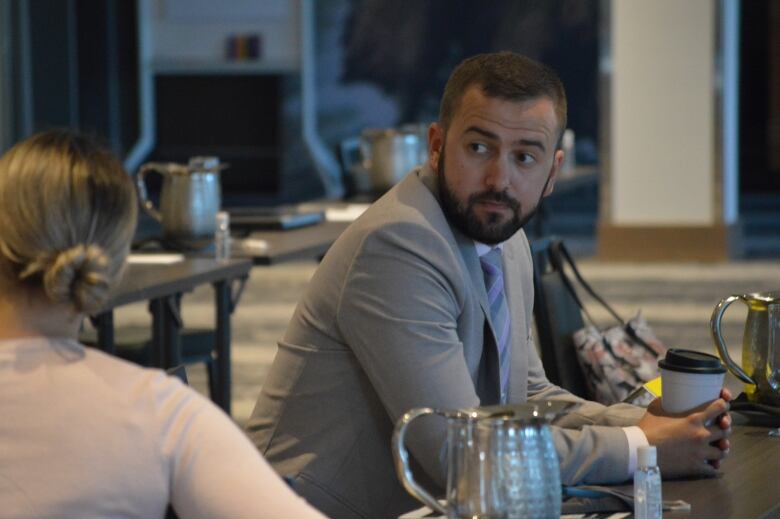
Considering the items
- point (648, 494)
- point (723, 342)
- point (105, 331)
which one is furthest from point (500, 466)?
point (105, 331)

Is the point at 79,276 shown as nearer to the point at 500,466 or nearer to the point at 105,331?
the point at 500,466

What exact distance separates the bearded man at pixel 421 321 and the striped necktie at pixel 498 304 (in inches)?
1.2

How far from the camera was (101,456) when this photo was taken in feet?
4.79

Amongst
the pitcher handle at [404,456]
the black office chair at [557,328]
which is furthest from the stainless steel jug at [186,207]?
the pitcher handle at [404,456]

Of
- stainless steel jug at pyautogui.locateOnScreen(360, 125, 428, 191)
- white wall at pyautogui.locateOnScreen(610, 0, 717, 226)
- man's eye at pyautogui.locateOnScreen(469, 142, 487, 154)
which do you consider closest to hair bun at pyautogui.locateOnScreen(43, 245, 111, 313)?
man's eye at pyautogui.locateOnScreen(469, 142, 487, 154)

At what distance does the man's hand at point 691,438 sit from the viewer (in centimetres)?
206

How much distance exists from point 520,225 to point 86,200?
0.96 metres

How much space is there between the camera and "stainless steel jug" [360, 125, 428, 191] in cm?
610

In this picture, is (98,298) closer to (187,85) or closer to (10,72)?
(10,72)

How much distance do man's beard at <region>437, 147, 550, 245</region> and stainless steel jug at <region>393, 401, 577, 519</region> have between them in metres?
0.69

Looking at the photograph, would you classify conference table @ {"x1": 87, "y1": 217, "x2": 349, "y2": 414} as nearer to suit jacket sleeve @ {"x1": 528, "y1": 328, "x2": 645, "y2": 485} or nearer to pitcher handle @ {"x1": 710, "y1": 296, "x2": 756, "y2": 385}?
pitcher handle @ {"x1": 710, "y1": 296, "x2": 756, "y2": 385}

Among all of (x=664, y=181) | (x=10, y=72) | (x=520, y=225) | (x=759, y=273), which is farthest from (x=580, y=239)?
(x=520, y=225)

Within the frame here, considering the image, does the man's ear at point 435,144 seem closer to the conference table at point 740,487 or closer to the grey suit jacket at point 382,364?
the grey suit jacket at point 382,364

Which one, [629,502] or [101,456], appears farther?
[629,502]
